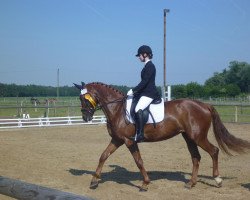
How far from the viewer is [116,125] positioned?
22.6 feet

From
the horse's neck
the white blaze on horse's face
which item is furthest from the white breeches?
the white blaze on horse's face

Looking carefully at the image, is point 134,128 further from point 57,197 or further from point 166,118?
point 57,197

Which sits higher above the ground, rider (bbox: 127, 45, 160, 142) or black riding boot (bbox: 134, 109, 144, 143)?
rider (bbox: 127, 45, 160, 142)

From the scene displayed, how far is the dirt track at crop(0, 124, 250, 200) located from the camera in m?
6.45

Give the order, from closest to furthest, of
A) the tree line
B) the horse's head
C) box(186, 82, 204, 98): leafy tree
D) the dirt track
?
1. the dirt track
2. the horse's head
3. box(186, 82, 204, 98): leafy tree
4. the tree line

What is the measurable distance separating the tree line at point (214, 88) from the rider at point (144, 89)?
158ft

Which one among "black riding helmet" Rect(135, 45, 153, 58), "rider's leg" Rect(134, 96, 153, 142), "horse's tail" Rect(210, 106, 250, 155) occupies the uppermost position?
"black riding helmet" Rect(135, 45, 153, 58)

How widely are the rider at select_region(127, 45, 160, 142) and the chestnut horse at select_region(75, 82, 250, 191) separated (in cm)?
17

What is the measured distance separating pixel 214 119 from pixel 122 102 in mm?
1863

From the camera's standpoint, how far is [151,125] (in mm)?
6883

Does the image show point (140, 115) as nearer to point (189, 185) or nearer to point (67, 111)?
point (189, 185)

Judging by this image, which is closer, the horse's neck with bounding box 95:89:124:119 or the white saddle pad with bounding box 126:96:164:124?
the white saddle pad with bounding box 126:96:164:124

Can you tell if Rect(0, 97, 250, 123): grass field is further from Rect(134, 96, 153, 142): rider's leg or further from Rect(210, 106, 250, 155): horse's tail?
Rect(134, 96, 153, 142): rider's leg

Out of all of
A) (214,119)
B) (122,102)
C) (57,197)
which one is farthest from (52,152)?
(57,197)
